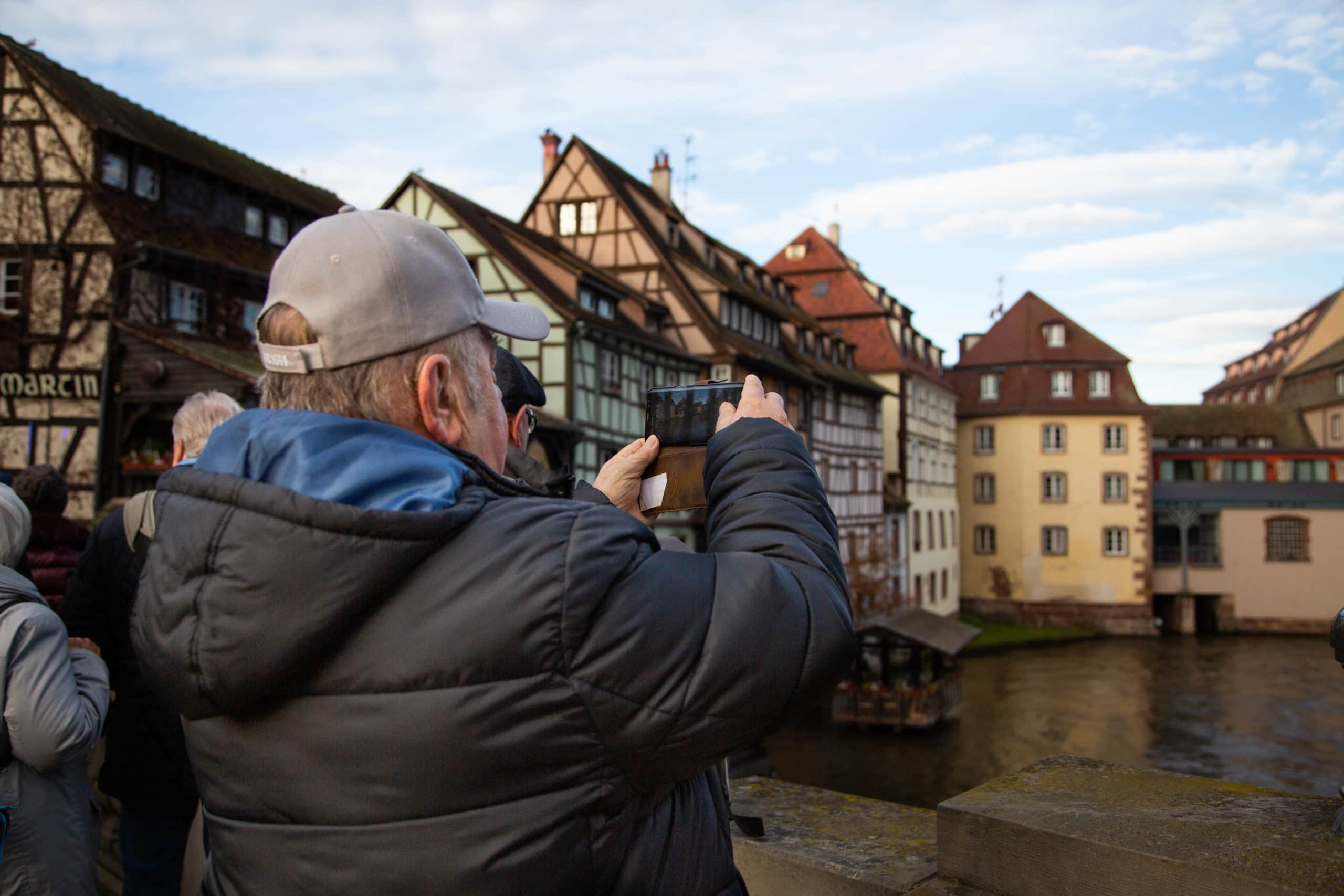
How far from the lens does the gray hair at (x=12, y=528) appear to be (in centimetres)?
281

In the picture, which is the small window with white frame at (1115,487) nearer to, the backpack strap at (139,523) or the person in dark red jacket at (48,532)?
the person in dark red jacket at (48,532)

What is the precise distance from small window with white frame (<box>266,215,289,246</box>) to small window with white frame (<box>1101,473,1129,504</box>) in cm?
3397

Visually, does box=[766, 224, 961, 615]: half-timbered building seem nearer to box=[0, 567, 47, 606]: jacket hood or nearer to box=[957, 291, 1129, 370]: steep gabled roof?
box=[957, 291, 1129, 370]: steep gabled roof

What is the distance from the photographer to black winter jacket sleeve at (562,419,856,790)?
118cm

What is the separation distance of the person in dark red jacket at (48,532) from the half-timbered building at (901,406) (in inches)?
1249

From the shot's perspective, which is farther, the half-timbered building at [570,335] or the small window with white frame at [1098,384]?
the small window with white frame at [1098,384]

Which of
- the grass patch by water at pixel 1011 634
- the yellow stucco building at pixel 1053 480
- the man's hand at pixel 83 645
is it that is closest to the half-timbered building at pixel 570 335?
the man's hand at pixel 83 645

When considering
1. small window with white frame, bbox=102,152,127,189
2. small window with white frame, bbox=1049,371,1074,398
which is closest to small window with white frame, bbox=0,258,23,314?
small window with white frame, bbox=102,152,127,189

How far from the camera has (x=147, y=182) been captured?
18.4 meters

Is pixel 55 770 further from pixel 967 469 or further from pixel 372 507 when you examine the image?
pixel 967 469

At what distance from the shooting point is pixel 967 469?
44.4m

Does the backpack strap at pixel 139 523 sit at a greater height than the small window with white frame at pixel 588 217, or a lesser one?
lesser

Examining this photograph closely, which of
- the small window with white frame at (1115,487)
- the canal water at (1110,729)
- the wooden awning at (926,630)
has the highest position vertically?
the small window with white frame at (1115,487)

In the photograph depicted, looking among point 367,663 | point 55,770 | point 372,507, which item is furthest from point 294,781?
point 55,770
